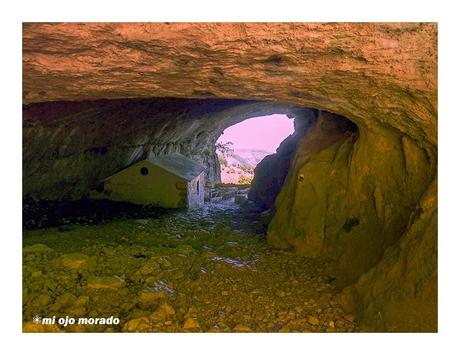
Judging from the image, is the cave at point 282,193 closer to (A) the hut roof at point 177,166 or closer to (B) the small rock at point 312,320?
(B) the small rock at point 312,320

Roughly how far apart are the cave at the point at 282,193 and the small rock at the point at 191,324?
13 mm

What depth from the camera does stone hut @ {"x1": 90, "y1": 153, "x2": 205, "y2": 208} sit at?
1254 cm

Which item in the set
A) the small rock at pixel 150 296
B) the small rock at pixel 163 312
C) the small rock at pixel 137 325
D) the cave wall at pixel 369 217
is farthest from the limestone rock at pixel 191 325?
the cave wall at pixel 369 217

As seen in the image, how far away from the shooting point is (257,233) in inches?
355

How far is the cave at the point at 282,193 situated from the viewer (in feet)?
11.8

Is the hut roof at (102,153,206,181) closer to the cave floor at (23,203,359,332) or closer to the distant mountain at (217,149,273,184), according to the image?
the cave floor at (23,203,359,332)

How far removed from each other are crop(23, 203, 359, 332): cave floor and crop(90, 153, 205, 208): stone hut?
14.0 feet

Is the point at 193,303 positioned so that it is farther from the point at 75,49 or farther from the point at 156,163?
the point at 156,163

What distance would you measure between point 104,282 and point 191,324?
63.4 inches

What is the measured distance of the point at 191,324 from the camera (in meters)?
4.53

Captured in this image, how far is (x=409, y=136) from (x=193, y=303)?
382 cm

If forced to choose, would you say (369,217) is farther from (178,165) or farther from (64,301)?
(178,165)

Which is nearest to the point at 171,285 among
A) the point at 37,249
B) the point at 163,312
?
the point at 163,312

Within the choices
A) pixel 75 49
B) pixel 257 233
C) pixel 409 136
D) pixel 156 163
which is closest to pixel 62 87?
pixel 75 49
